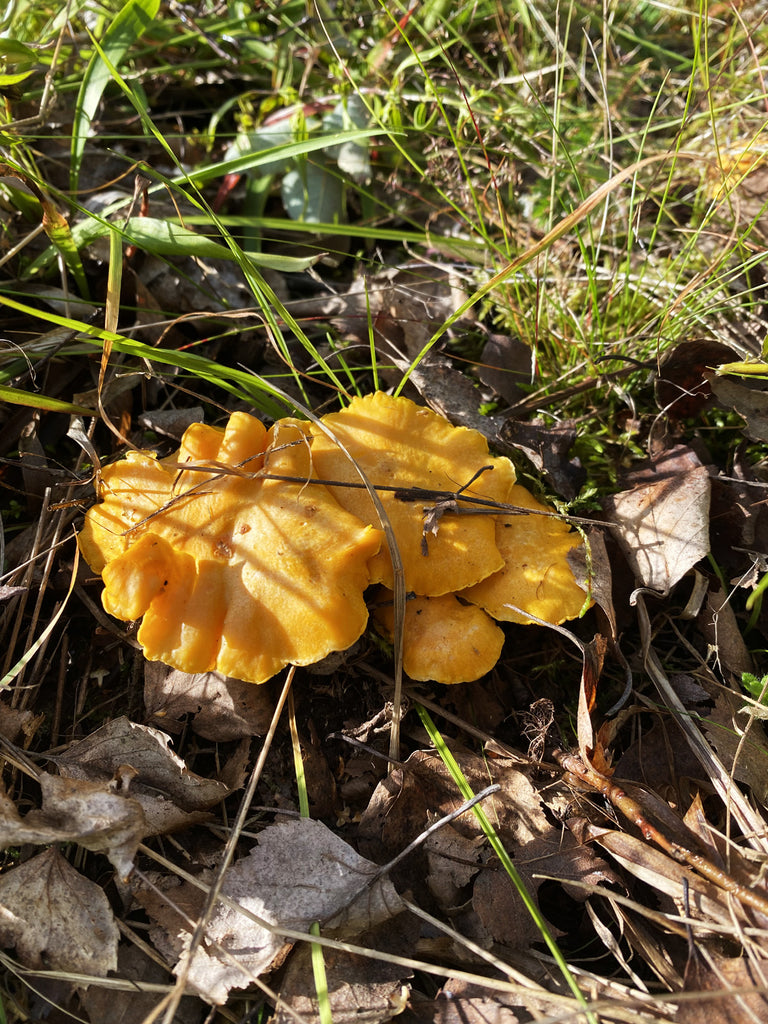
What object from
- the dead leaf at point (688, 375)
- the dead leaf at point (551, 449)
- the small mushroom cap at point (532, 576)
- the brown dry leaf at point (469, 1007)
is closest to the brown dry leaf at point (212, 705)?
the small mushroom cap at point (532, 576)

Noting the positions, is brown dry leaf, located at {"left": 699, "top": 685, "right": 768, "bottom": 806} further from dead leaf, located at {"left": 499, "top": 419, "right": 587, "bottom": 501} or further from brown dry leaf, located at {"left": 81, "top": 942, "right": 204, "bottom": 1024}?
brown dry leaf, located at {"left": 81, "top": 942, "right": 204, "bottom": 1024}

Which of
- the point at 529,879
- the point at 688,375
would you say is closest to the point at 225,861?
the point at 529,879

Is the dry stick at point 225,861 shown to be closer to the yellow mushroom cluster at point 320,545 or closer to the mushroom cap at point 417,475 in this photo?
the yellow mushroom cluster at point 320,545

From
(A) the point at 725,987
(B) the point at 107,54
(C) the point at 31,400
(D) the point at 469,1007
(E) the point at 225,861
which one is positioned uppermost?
(B) the point at 107,54

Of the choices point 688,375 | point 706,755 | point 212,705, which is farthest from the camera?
point 688,375

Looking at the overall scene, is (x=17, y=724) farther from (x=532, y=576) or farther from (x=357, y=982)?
(x=532, y=576)

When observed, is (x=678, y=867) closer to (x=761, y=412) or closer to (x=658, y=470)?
(x=658, y=470)

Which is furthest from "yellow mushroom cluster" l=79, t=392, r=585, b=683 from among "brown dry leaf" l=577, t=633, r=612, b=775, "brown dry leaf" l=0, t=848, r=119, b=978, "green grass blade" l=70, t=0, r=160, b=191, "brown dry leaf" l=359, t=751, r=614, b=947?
"green grass blade" l=70, t=0, r=160, b=191

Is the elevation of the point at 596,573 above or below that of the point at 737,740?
above
